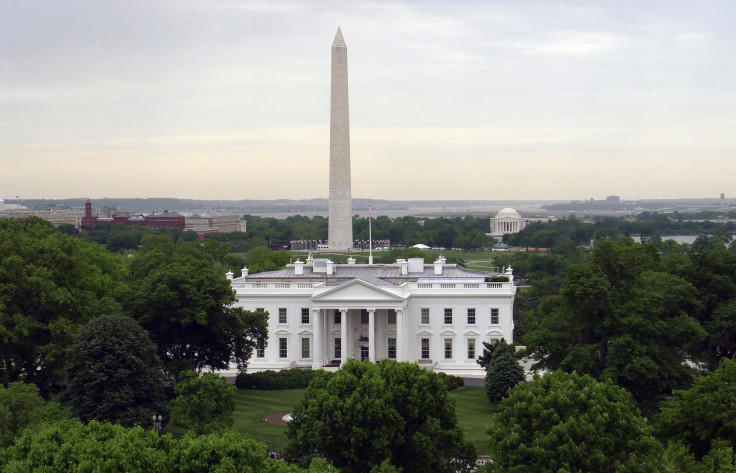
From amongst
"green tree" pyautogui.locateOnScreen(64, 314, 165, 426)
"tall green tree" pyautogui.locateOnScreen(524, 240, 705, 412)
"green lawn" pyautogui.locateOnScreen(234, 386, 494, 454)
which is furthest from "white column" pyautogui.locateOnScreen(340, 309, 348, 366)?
"green tree" pyautogui.locateOnScreen(64, 314, 165, 426)

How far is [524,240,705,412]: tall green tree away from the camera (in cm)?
5416

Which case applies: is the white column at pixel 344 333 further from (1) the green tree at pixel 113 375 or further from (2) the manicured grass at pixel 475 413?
(1) the green tree at pixel 113 375

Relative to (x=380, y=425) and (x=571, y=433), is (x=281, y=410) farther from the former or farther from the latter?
(x=571, y=433)

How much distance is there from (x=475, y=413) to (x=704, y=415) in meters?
19.1

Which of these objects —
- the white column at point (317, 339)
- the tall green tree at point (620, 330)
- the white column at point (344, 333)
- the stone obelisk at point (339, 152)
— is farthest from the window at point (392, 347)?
the stone obelisk at point (339, 152)

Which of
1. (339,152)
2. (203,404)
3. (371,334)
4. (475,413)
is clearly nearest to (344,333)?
(371,334)

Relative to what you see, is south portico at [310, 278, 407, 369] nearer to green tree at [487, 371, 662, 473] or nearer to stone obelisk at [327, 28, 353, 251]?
green tree at [487, 371, 662, 473]

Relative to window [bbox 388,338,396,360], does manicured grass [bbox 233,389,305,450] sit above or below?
below

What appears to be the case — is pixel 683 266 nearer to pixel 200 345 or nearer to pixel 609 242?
pixel 609 242

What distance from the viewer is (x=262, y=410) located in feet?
199

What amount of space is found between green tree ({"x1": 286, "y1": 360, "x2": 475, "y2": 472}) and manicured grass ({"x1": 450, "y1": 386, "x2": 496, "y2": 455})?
687 centimetres

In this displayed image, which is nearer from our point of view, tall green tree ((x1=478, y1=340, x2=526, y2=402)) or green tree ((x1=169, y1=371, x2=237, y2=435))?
green tree ((x1=169, y1=371, x2=237, y2=435))

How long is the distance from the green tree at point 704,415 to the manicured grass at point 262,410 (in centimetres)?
1685

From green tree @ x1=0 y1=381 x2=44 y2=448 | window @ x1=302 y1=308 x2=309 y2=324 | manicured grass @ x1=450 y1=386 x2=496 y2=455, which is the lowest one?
manicured grass @ x1=450 y1=386 x2=496 y2=455
